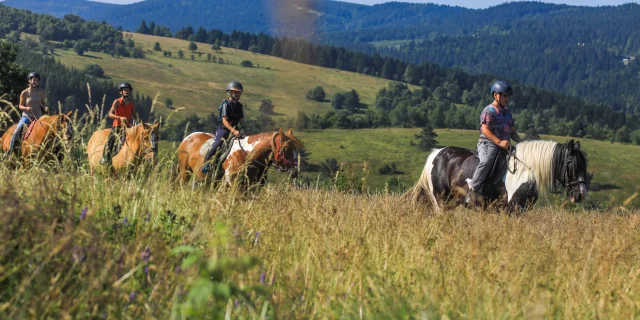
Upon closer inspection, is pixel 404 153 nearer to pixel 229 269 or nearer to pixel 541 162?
pixel 541 162

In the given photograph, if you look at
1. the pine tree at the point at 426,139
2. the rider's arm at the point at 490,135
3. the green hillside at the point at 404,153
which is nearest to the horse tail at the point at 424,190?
the rider's arm at the point at 490,135

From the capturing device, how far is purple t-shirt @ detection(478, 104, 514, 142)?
11.1m

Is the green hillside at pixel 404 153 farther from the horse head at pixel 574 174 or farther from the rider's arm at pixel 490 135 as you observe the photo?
the rider's arm at pixel 490 135

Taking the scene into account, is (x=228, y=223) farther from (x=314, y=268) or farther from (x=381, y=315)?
(x=381, y=315)

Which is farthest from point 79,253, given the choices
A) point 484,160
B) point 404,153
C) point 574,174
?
point 404,153

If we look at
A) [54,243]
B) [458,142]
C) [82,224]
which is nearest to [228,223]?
[82,224]

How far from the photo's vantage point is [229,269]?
3809mm

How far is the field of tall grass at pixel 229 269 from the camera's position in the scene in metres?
3.67

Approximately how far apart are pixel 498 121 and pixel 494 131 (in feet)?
0.69

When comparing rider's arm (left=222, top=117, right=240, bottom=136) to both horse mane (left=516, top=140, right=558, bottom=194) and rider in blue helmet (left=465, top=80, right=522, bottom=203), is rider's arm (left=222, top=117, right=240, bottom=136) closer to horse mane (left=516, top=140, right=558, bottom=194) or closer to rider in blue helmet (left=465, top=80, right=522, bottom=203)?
rider in blue helmet (left=465, top=80, right=522, bottom=203)

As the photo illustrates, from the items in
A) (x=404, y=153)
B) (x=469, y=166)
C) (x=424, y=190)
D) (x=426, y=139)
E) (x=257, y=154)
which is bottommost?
(x=404, y=153)

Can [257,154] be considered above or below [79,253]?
below

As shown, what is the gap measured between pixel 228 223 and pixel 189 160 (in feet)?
23.5

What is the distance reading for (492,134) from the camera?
11141mm
